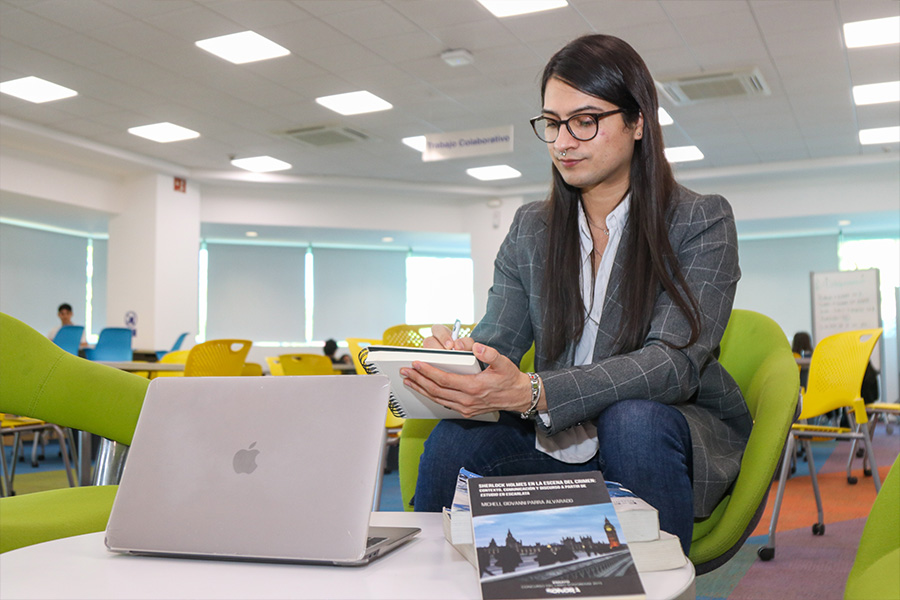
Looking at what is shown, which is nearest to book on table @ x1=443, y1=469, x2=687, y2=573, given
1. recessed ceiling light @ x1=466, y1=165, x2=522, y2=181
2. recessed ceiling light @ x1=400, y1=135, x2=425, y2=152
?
recessed ceiling light @ x1=400, y1=135, x2=425, y2=152

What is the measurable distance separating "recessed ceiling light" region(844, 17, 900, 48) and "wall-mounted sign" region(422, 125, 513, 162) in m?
3.17

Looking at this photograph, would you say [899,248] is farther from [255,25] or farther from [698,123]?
[255,25]

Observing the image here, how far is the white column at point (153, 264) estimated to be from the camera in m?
9.60

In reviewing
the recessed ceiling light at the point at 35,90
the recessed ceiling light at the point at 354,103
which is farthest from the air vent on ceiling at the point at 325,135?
the recessed ceiling light at the point at 35,90

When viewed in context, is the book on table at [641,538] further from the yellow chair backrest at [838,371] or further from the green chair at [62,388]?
the yellow chair backrest at [838,371]

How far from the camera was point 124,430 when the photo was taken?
1599 mm

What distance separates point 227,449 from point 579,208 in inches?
36.8

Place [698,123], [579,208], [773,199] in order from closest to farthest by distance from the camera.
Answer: [579,208], [698,123], [773,199]

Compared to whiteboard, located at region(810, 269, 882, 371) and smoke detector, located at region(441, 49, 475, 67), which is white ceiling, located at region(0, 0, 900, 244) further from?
whiteboard, located at region(810, 269, 882, 371)

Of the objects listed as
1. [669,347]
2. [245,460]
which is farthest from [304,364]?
[245,460]

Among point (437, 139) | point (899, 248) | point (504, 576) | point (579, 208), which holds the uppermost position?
point (437, 139)

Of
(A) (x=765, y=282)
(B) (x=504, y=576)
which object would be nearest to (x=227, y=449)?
(B) (x=504, y=576)

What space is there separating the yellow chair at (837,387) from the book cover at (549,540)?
2811 mm

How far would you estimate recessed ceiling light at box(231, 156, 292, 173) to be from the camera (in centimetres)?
948
